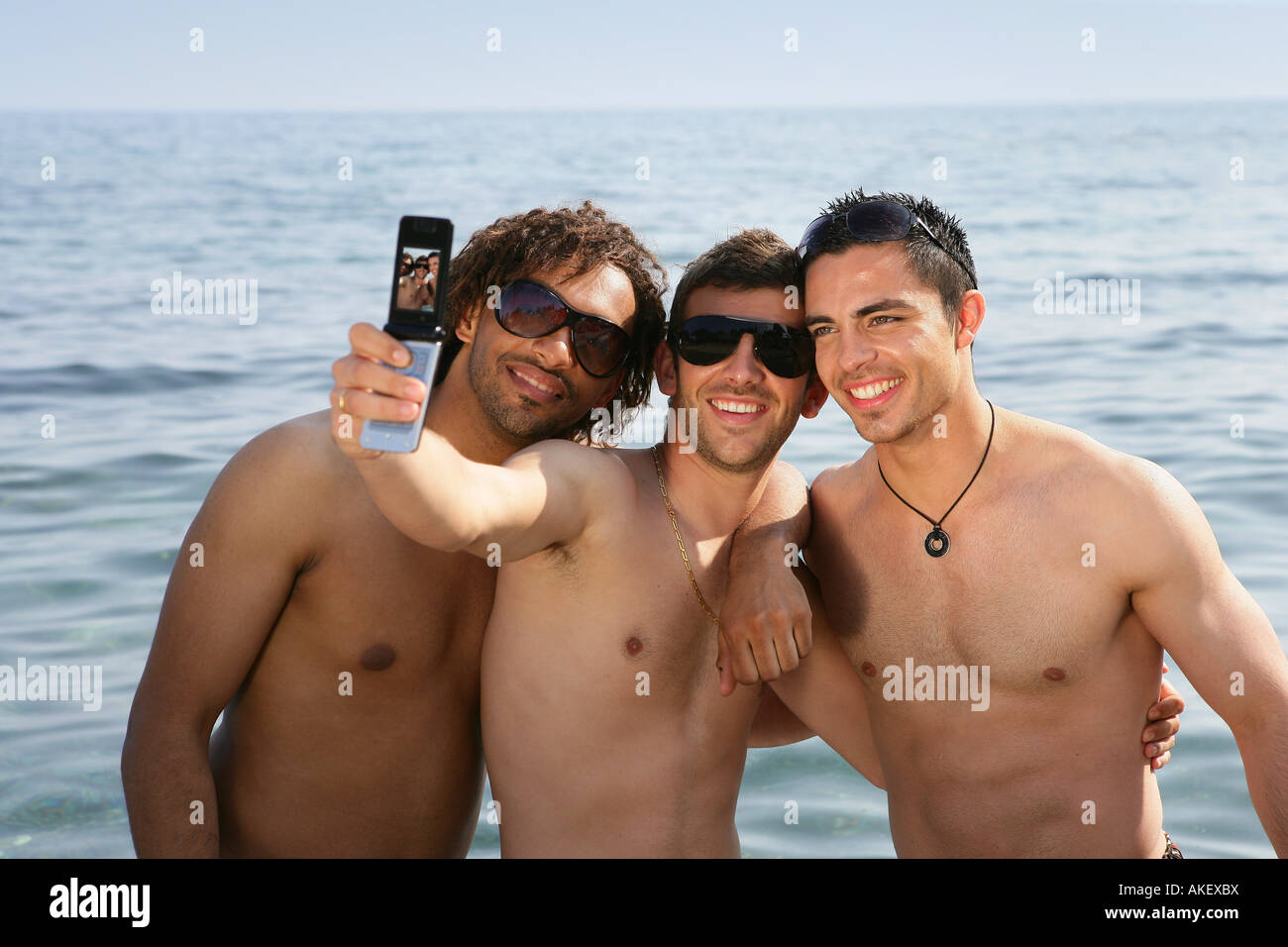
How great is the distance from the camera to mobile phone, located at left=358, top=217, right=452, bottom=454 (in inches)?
82.3

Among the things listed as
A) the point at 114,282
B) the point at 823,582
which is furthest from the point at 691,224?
the point at 823,582

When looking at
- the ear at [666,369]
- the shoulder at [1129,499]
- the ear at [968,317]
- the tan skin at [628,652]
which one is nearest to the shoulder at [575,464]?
the tan skin at [628,652]

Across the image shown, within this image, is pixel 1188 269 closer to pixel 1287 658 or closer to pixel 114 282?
pixel 114 282

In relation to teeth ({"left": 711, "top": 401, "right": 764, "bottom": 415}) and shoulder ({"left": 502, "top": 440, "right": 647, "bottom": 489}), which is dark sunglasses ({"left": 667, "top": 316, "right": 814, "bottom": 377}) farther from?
shoulder ({"left": 502, "top": 440, "right": 647, "bottom": 489})

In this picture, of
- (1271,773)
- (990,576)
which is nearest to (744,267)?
(990,576)

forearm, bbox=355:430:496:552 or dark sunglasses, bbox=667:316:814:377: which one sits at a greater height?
dark sunglasses, bbox=667:316:814:377

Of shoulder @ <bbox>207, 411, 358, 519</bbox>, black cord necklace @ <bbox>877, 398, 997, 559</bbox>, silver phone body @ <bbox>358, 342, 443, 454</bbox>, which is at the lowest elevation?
black cord necklace @ <bbox>877, 398, 997, 559</bbox>

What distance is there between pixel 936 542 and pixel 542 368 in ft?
3.92

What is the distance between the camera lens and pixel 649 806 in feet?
10.4

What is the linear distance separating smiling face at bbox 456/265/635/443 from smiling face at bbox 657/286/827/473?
0.26m

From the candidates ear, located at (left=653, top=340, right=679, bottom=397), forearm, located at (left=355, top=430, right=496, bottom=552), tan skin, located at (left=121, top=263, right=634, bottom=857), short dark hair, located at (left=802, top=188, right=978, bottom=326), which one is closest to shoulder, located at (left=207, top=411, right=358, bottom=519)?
tan skin, located at (left=121, top=263, right=634, bottom=857)

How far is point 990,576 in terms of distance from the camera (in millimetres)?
3361

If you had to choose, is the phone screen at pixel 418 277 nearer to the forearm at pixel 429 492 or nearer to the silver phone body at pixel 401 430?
the silver phone body at pixel 401 430
